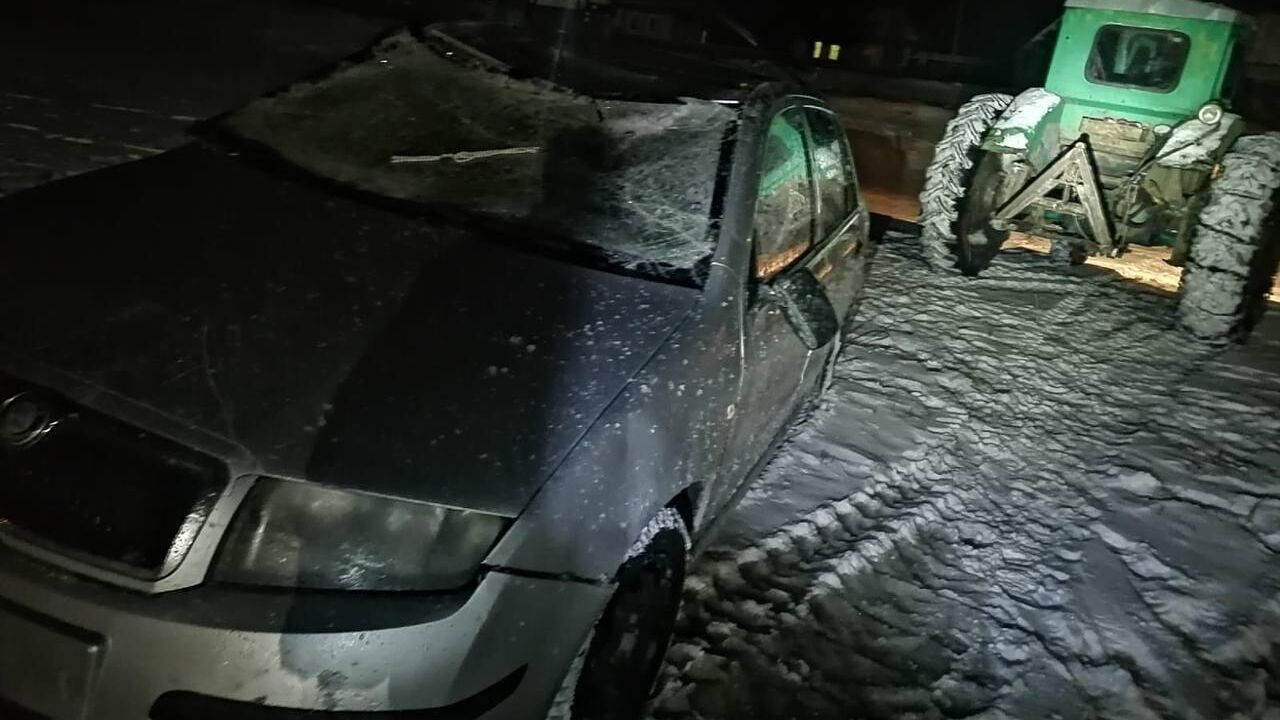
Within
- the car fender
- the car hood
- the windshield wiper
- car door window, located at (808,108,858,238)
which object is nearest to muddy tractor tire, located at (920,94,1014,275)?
the car fender

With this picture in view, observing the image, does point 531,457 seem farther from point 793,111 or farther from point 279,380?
point 793,111

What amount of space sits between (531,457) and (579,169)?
50.5 inches

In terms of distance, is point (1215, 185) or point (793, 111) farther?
point (1215, 185)

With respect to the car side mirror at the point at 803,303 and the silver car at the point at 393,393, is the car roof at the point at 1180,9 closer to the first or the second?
the silver car at the point at 393,393

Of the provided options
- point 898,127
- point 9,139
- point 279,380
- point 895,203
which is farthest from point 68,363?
point 898,127

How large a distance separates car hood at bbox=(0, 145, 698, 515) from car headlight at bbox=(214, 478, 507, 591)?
0.04m

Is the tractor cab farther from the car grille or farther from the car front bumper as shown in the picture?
the car grille

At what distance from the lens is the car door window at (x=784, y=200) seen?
9.39 ft

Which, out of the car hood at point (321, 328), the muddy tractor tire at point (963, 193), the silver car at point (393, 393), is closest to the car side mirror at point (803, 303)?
the silver car at point (393, 393)

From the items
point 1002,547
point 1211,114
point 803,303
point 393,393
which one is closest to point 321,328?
point 393,393

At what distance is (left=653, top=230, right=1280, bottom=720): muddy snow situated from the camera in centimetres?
277

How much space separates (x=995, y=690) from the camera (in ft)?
9.09

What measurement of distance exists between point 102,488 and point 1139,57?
6939 mm

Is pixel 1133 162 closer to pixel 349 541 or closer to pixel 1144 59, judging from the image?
pixel 1144 59
